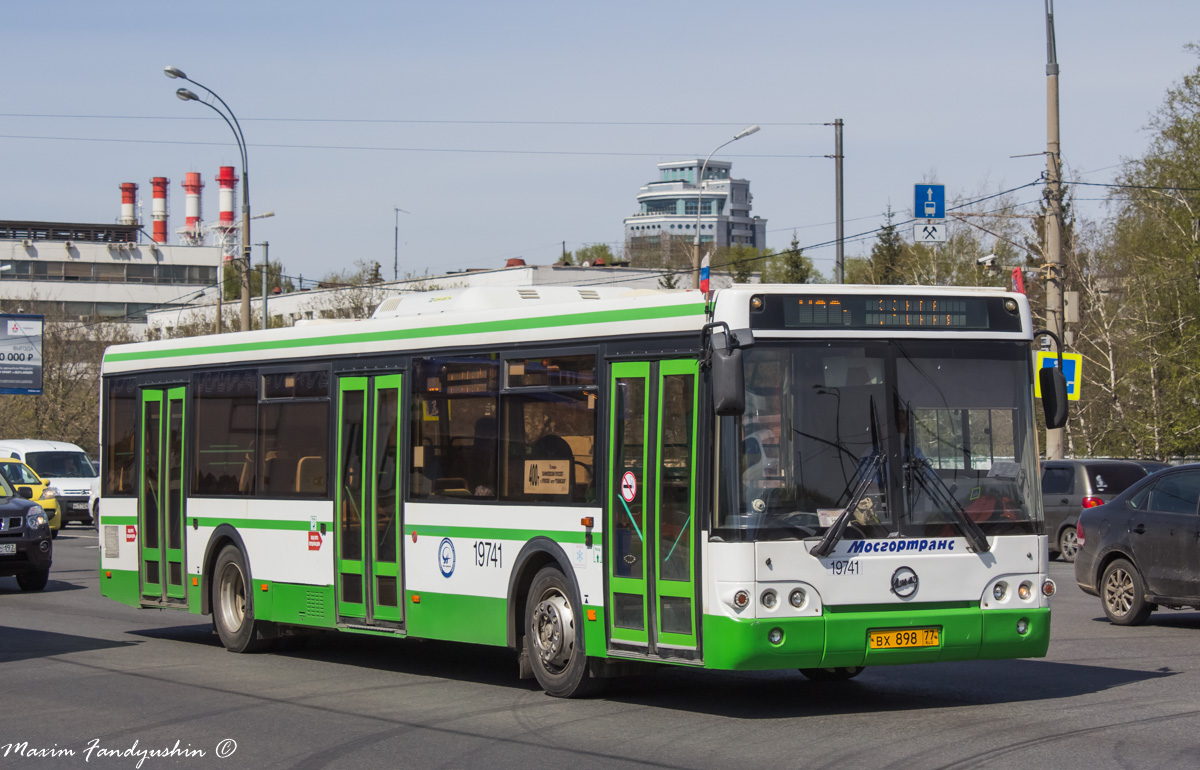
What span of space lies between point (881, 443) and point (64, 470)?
33.1m

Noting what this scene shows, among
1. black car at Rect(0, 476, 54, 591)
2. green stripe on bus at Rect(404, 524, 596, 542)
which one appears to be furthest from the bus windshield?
black car at Rect(0, 476, 54, 591)

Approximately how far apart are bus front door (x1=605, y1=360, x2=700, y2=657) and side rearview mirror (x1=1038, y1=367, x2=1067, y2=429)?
2600 mm

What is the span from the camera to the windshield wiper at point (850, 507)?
31.2 ft

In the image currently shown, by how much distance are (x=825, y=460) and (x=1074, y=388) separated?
19.4 m

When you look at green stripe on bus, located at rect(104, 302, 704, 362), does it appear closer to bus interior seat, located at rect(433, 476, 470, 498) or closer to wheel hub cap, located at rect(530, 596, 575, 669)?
bus interior seat, located at rect(433, 476, 470, 498)

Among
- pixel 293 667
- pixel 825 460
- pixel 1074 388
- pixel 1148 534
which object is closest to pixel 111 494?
pixel 293 667

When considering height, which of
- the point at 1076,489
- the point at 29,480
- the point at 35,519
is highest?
the point at 1076,489

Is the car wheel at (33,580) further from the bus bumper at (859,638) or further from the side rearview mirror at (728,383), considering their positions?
the side rearview mirror at (728,383)

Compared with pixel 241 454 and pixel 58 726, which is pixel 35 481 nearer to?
pixel 241 454

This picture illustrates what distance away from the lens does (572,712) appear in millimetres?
10109

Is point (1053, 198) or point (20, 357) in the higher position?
point (1053, 198)

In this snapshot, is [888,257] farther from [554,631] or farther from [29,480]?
[554,631]

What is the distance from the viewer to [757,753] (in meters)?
8.49

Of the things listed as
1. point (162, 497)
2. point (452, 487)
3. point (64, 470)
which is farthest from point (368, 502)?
point (64, 470)
